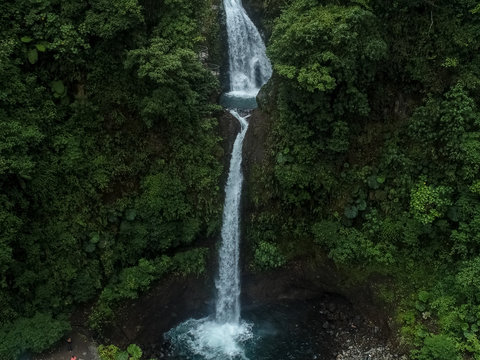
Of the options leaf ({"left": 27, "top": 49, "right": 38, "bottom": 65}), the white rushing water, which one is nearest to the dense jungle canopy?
leaf ({"left": 27, "top": 49, "right": 38, "bottom": 65})

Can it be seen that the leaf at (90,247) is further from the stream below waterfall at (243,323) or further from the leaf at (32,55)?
the leaf at (32,55)

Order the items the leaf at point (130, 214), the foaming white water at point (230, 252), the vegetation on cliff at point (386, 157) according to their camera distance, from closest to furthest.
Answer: the vegetation on cliff at point (386, 157), the leaf at point (130, 214), the foaming white water at point (230, 252)

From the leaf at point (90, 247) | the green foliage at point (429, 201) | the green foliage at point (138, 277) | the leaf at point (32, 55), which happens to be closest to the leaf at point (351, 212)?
the green foliage at point (429, 201)

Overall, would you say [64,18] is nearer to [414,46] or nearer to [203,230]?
[203,230]

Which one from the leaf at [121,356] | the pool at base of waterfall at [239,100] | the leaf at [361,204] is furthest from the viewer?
the pool at base of waterfall at [239,100]

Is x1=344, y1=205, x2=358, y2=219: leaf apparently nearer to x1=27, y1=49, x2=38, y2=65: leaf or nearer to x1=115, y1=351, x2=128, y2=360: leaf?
x1=115, y1=351, x2=128, y2=360: leaf

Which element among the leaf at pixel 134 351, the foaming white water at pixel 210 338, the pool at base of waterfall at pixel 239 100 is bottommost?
the foaming white water at pixel 210 338

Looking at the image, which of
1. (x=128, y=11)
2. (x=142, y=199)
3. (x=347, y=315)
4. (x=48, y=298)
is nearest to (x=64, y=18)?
(x=128, y=11)

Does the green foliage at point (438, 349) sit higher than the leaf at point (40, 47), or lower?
lower
